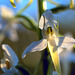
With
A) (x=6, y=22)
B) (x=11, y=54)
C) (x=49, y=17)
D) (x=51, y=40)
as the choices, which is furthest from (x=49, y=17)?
(x=6, y=22)

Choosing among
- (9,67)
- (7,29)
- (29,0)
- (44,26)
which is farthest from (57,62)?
(7,29)

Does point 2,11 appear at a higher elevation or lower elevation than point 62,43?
higher

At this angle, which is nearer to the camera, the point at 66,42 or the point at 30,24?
the point at 66,42

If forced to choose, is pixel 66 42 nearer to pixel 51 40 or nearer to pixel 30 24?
pixel 51 40

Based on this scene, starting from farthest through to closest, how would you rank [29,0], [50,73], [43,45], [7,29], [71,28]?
[71,28]
[7,29]
[29,0]
[50,73]
[43,45]

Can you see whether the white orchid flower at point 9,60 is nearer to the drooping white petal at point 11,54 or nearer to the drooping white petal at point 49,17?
the drooping white petal at point 11,54

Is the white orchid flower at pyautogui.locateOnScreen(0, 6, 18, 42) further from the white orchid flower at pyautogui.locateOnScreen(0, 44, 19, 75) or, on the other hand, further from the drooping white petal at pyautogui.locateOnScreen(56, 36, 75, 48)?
the drooping white petal at pyautogui.locateOnScreen(56, 36, 75, 48)

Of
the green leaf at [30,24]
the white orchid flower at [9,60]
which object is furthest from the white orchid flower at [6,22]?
the white orchid flower at [9,60]

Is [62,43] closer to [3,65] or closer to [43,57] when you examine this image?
[43,57]
